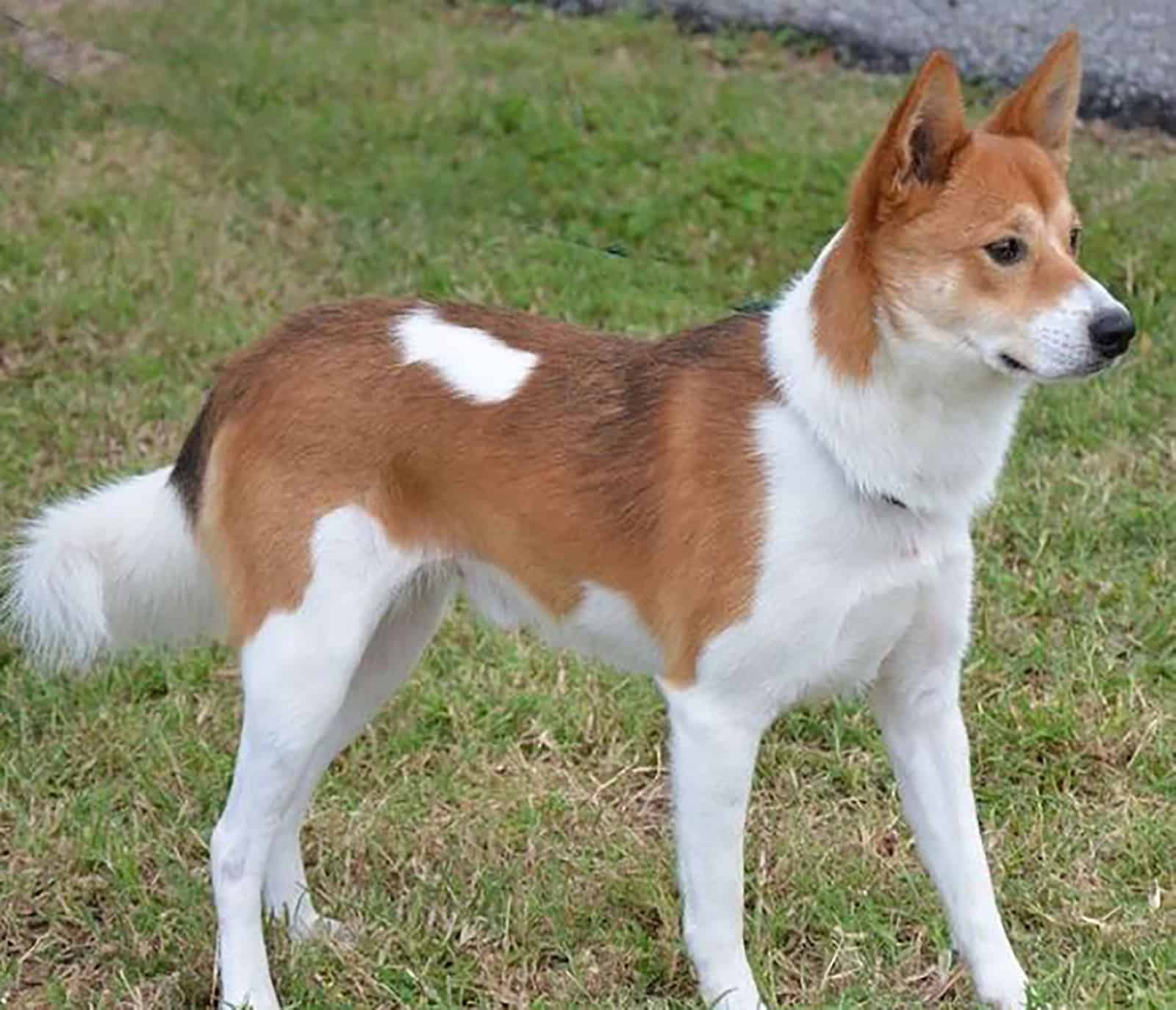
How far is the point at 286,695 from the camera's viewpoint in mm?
4047

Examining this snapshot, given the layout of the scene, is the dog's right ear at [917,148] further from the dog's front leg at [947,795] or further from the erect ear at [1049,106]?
the dog's front leg at [947,795]

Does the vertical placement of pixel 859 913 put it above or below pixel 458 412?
below

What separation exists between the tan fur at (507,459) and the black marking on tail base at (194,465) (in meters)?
0.04

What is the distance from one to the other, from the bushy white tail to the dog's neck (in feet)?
4.26

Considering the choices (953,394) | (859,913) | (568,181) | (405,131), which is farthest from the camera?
(405,131)

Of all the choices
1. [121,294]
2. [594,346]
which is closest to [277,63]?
[121,294]

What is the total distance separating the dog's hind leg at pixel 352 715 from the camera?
4367 millimetres

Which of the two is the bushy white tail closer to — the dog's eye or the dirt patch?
the dog's eye

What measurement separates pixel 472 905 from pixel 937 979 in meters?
0.95

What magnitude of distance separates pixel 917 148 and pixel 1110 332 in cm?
46

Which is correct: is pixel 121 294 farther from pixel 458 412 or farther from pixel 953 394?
pixel 953 394

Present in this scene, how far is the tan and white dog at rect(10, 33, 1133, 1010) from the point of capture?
3623 millimetres

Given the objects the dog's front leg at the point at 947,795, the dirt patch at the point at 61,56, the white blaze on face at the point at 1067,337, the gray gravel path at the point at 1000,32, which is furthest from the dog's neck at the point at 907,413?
the dirt patch at the point at 61,56

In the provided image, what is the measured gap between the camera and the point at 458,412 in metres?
4.09
